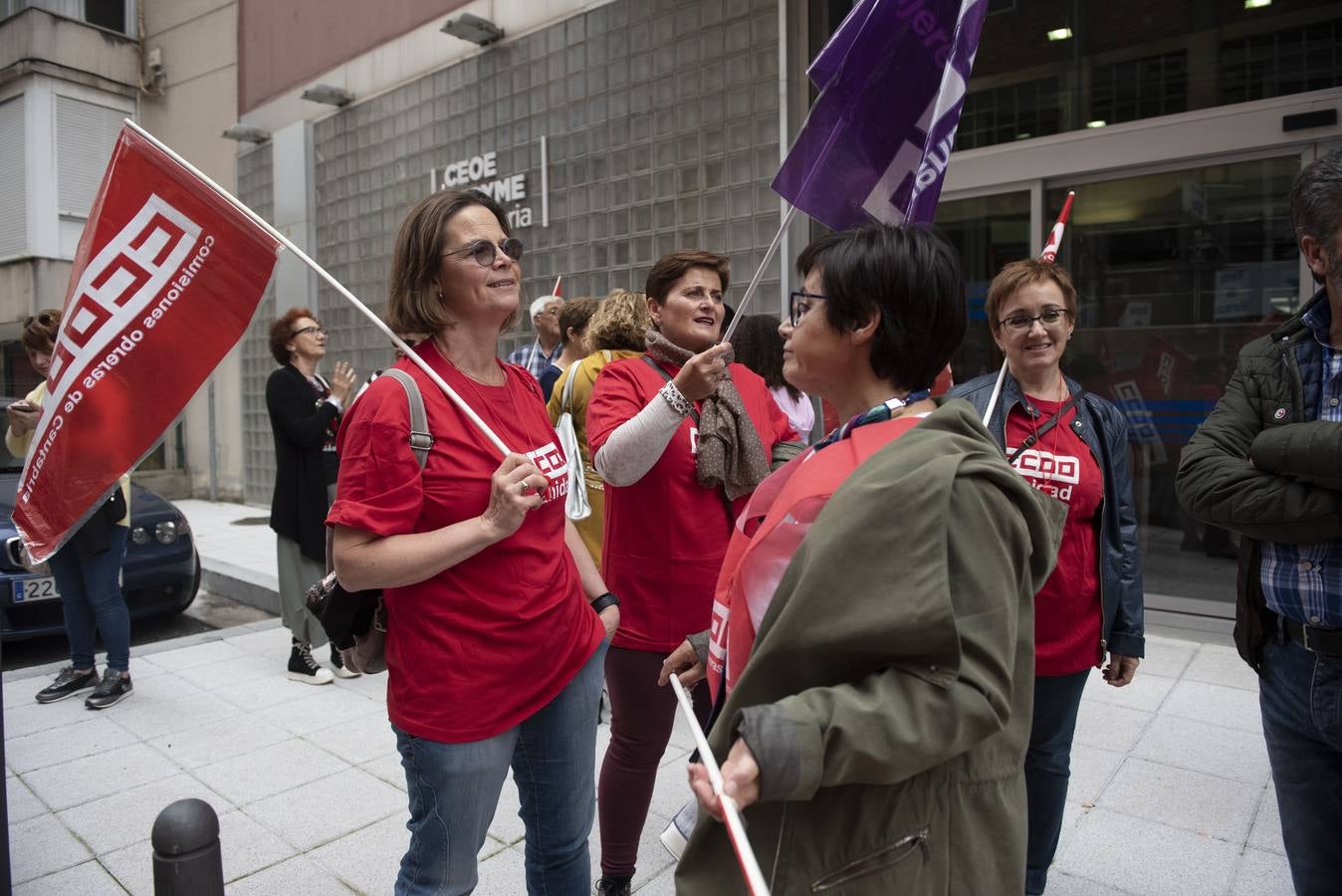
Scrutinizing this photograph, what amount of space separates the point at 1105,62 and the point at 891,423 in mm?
5618

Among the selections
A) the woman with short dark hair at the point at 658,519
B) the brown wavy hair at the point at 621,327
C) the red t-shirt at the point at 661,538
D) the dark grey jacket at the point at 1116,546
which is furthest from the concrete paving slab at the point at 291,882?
the dark grey jacket at the point at 1116,546

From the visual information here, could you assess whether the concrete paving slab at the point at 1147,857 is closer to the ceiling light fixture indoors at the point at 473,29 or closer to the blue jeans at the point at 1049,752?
the blue jeans at the point at 1049,752

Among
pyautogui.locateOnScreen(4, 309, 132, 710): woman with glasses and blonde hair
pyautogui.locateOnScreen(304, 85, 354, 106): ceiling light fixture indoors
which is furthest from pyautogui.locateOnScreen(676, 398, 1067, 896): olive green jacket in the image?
pyautogui.locateOnScreen(304, 85, 354, 106): ceiling light fixture indoors

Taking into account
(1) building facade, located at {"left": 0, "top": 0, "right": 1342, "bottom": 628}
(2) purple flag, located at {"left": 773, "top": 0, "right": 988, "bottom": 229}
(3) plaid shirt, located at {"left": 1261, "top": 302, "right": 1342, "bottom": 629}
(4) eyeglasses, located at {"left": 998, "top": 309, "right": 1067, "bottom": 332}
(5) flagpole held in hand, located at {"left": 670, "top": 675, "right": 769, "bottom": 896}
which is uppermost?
(1) building facade, located at {"left": 0, "top": 0, "right": 1342, "bottom": 628}

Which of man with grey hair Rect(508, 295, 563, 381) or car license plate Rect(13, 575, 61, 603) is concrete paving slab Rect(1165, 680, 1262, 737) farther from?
car license plate Rect(13, 575, 61, 603)

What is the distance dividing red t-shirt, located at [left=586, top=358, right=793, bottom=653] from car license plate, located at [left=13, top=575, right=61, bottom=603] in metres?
4.35

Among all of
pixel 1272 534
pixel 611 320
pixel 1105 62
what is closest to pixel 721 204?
pixel 1105 62

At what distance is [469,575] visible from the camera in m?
2.00

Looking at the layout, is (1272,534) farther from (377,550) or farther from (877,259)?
(377,550)

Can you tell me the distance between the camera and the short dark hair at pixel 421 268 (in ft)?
6.98

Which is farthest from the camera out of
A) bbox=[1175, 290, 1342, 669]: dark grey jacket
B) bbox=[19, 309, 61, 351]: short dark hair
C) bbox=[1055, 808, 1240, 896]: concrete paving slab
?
bbox=[19, 309, 61, 351]: short dark hair

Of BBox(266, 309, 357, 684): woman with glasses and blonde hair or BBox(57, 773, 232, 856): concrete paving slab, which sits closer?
BBox(57, 773, 232, 856): concrete paving slab

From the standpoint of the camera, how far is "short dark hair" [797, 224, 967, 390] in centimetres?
148

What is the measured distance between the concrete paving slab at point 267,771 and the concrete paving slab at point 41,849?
523 millimetres
